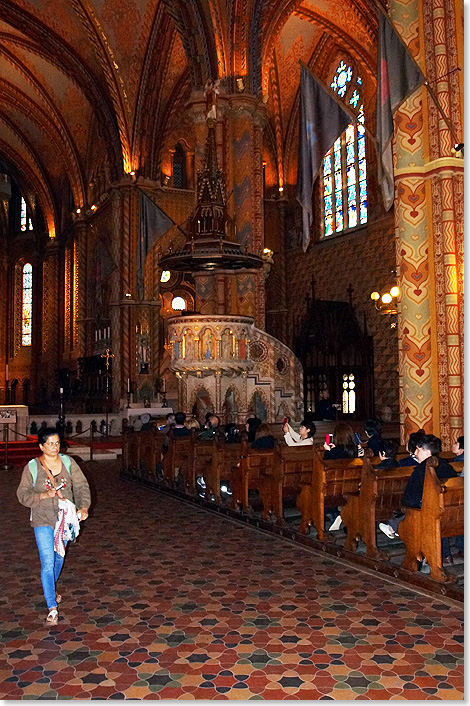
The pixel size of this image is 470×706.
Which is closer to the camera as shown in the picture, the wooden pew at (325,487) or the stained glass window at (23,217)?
the wooden pew at (325,487)

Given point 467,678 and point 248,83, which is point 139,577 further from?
point 248,83

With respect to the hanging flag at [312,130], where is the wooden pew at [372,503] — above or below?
below

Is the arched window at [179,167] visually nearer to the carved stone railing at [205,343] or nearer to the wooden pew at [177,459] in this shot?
the carved stone railing at [205,343]

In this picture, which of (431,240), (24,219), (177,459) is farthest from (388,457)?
(24,219)

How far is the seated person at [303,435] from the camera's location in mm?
8750

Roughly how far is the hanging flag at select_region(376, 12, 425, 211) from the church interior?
0.63ft

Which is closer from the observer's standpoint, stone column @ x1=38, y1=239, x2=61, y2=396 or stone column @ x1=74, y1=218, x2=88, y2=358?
stone column @ x1=74, y1=218, x2=88, y2=358

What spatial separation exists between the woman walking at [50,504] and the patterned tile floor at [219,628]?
384 millimetres

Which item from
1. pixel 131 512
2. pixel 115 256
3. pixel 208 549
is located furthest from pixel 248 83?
pixel 208 549

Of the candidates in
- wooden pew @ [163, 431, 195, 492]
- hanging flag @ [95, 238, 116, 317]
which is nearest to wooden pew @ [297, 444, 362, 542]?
wooden pew @ [163, 431, 195, 492]

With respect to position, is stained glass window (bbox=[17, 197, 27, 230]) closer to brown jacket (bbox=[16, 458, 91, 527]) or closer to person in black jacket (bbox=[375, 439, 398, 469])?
person in black jacket (bbox=[375, 439, 398, 469])

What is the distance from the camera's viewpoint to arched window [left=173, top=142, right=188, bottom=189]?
29.8 meters

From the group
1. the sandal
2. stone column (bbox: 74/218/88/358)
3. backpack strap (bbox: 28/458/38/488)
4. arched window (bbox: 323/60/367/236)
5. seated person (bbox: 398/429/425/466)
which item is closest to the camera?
the sandal

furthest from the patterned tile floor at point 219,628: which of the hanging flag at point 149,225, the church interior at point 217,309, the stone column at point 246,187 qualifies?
the hanging flag at point 149,225
